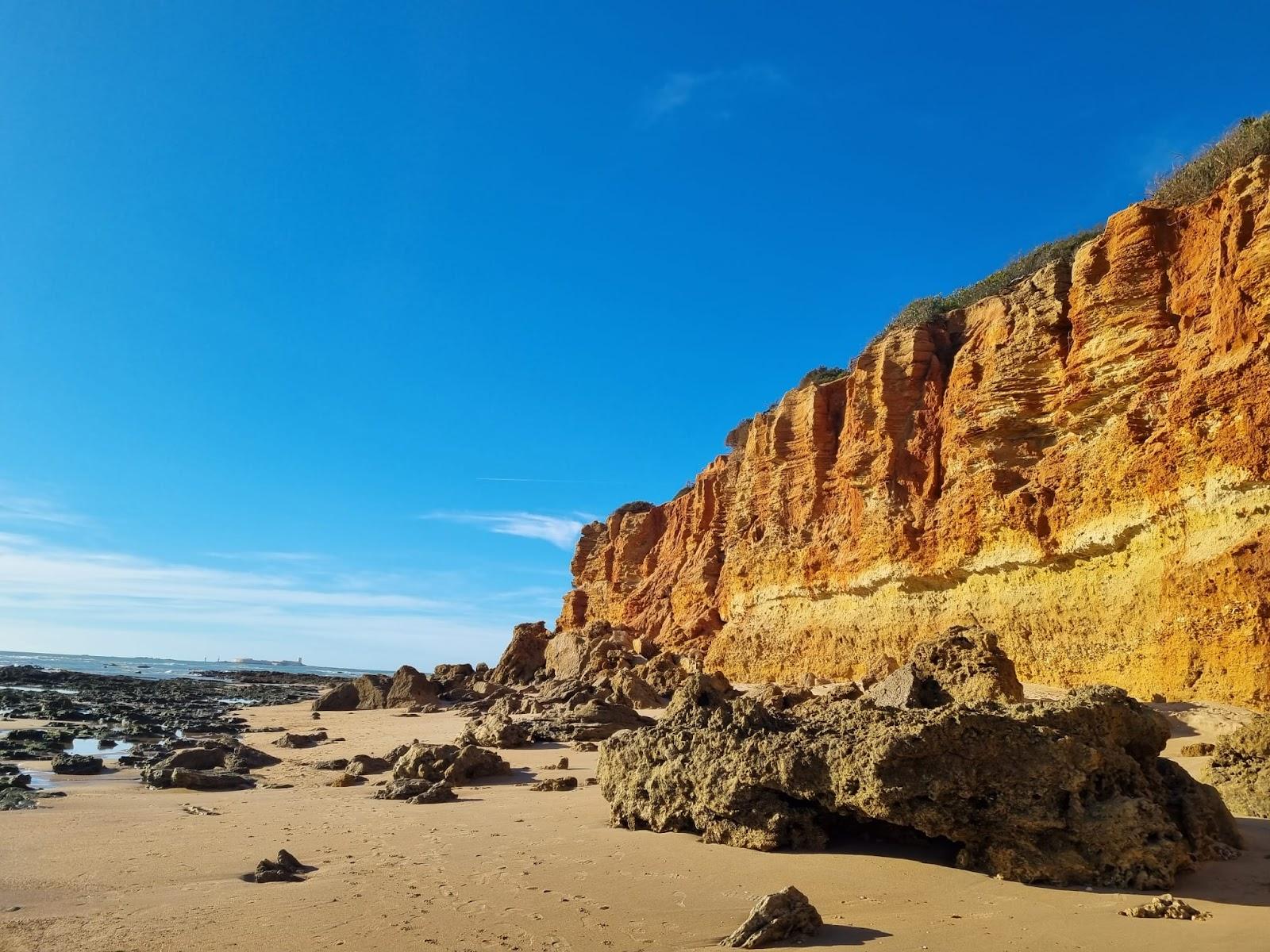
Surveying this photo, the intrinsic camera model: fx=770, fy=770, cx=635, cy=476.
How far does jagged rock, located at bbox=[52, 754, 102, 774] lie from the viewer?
12.7 m

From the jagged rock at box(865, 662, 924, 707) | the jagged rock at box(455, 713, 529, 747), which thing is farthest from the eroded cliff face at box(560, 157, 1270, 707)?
the jagged rock at box(455, 713, 529, 747)

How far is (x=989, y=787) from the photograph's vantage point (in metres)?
5.47

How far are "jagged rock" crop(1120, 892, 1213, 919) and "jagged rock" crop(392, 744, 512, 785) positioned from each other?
8170 millimetres

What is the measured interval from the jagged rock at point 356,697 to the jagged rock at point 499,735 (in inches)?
592

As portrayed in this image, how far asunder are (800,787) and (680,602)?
1210 inches

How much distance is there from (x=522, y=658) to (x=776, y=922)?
3396 cm

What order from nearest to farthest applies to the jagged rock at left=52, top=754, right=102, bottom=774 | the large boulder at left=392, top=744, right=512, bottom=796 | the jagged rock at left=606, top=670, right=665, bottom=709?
the large boulder at left=392, top=744, right=512, bottom=796, the jagged rock at left=52, top=754, right=102, bottom=774, the jagged rock at left=606, top=670, right=665, bottom=709

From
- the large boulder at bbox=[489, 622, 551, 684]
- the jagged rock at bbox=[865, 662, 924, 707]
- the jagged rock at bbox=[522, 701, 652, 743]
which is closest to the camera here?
the jagged rock at bbox=[865, 662, 924, 707]

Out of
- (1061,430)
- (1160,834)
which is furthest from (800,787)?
(1061,430)

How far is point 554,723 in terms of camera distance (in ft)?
52.5

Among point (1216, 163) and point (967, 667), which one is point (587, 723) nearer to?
point (967, 667)

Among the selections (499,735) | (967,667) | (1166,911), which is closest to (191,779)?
(499,735)

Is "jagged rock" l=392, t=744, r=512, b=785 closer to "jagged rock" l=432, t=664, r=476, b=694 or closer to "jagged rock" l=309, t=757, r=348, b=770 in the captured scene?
"jagged rock" l=309, t=757, r=348, b=770

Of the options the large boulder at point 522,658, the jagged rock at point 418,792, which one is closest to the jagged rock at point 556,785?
the jagged rock at point 418,792
